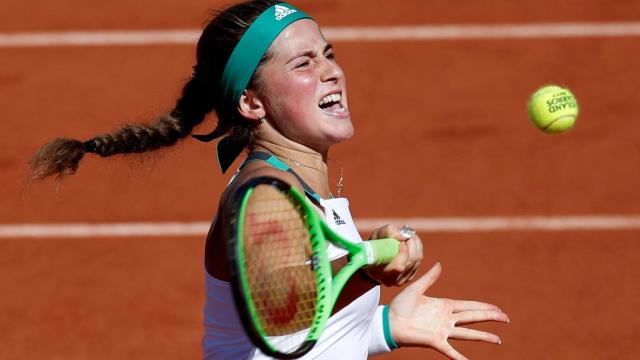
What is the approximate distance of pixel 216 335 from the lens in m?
4.16

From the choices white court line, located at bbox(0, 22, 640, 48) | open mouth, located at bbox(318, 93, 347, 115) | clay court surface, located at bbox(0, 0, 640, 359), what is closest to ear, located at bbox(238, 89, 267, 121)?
open mouth, located at bbox(318, 93, 347, 115)

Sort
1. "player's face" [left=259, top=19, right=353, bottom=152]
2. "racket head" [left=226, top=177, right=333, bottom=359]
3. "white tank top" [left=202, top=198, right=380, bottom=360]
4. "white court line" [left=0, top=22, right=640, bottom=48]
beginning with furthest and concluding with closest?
"white court line" [left=0, top=22, right=640, bottom=48] < "player's face" [left=259, top=19, right=353, bottom=152] < "white tank top" [left=202, top=198, right=380, bottom=360] < "racket head" [left=226, top=177, right=333, bottom=359]

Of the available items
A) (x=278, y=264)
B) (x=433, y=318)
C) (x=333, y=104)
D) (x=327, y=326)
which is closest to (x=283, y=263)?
(x=278, y=264)

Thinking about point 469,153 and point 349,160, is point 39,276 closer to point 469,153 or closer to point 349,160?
point 349,160

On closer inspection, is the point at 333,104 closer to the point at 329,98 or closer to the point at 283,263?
the point at 329,98

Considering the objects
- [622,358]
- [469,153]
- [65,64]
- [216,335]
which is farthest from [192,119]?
[65,64]

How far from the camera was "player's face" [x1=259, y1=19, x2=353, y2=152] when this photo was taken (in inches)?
170

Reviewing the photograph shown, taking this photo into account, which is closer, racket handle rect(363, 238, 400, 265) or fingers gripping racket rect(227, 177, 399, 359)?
fingers gripping racket rect(227, 177, 399, 359)

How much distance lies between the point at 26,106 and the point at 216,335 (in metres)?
6.03

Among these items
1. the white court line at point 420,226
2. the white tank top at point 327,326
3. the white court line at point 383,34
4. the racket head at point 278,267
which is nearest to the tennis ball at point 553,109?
the white tank top at point 327,326

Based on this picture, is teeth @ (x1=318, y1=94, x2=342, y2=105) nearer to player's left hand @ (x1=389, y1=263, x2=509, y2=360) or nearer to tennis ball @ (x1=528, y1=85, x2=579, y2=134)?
player's left hand @ (x1=389, y1=263, x2=509, y2=360)

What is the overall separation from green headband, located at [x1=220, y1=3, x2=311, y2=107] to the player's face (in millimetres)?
39

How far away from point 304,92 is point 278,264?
96 cm

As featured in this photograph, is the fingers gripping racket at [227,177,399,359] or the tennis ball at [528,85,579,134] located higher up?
the tennis ball at [528,85,579,134]
